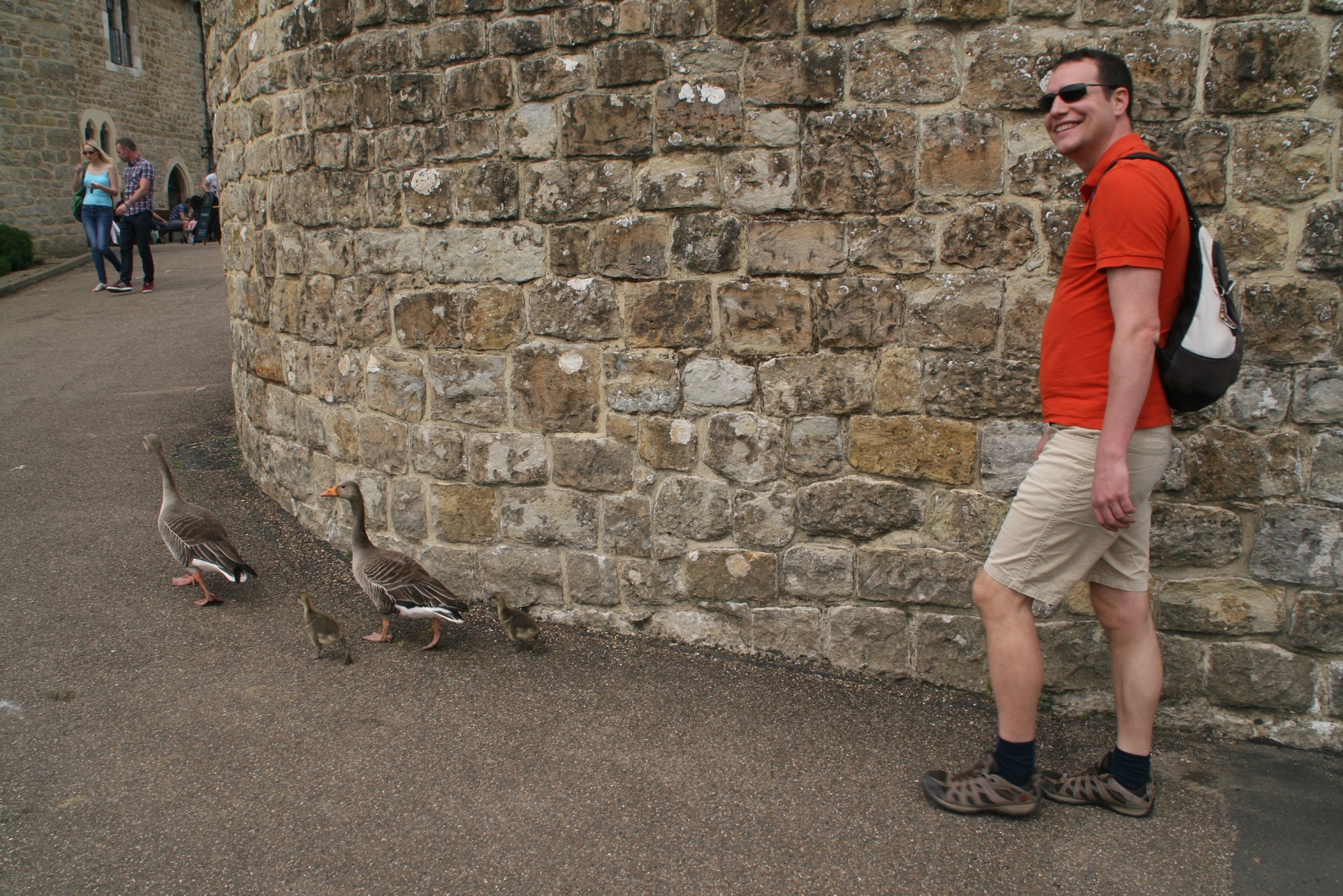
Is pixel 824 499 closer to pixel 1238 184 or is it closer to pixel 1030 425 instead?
pixel 1030 425

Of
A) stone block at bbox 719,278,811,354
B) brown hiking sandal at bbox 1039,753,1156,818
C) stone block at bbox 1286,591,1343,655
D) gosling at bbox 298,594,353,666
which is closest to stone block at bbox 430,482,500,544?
gosling at bbox 298,594,353,666

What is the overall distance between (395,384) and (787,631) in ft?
7.36

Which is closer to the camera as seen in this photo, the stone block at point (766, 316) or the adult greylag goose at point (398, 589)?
the stone block at point (766, 316)

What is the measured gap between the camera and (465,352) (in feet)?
15.3

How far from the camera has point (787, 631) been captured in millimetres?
4301

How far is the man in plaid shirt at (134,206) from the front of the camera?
13016 mm

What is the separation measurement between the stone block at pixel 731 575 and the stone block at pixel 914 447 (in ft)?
1.98

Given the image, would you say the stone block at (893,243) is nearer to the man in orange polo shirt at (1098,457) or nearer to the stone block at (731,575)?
the man in orange polo shirt at (1098,457)

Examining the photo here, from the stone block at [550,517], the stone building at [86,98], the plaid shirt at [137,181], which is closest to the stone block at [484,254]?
the stone block at [550,517]

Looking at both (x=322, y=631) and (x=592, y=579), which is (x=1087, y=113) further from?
(x=322, y=631)


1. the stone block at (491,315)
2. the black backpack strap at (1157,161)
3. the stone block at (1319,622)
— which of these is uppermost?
the black backpack strap at (1157,161)

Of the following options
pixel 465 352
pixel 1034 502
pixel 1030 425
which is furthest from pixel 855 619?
pixel 465 352

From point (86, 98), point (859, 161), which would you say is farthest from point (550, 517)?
point (86, 98)

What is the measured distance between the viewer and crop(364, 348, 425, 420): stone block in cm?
482
